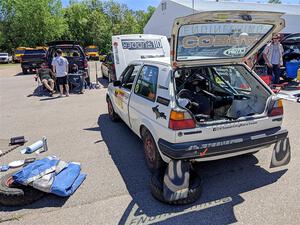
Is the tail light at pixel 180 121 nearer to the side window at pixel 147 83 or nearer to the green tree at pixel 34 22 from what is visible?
the side window at pixel 147 83

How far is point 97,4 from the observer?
180ft

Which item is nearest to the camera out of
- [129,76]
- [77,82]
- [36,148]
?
[36,148]

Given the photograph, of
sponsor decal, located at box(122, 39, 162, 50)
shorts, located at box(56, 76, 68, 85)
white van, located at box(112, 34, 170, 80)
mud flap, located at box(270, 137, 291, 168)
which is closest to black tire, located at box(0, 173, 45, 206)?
mud flap, located at box(270, 137, 291, 168)

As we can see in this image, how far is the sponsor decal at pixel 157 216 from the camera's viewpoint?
112 inches

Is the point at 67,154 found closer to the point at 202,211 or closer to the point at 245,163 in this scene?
the point at 202,211

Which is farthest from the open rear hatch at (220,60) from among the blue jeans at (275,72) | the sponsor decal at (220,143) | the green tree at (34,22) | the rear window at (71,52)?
the green tree at (34,22)

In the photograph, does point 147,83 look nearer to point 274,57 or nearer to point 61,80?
point 61,80

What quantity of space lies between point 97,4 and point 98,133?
55201 millimetres

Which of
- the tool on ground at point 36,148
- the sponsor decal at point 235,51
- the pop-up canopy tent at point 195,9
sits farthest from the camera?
the pop-up canopy tent at point 195,9

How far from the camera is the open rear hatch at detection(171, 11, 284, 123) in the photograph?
3213 mm

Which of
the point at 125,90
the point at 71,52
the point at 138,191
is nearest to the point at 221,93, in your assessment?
the point at 125,90

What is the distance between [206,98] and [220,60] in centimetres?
65

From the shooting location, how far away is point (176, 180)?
312 centimetres

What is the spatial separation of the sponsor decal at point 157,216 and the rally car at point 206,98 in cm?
53
